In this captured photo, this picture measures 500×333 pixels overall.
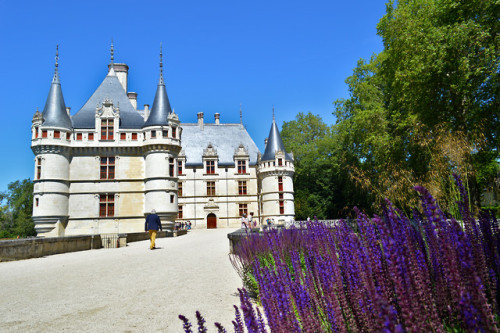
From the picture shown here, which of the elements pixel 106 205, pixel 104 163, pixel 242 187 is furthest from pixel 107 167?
pixel 242 187

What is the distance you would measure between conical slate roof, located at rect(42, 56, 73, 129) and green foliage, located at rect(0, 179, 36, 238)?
2814cm

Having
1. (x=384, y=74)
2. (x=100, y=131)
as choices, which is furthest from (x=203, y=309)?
(x=100, y=131)

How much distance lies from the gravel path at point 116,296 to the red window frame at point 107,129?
64.1 feet

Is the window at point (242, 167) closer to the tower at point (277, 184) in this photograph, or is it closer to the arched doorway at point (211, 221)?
the tower at point (277, 184)

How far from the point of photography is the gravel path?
4.33 meters

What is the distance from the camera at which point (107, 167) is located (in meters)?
27.6

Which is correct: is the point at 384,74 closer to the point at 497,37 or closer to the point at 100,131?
the point at 497,37

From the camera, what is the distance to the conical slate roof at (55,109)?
2689cm

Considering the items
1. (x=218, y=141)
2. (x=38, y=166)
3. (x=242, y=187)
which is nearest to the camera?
(x=38, y=166)

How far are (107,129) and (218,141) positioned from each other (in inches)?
685

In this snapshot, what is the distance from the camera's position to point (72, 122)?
28438 millimetres

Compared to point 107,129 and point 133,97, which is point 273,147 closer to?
point 133,97

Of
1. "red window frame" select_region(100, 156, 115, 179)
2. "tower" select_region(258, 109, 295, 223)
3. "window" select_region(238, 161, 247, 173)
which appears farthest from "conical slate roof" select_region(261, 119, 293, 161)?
"red window frame" select_region(100, 156, 115, 179)

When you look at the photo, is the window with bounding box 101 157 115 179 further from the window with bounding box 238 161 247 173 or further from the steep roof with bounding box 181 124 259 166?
the window with bounding box 238 161 247 173
